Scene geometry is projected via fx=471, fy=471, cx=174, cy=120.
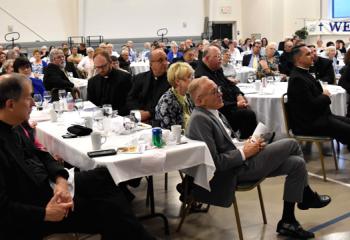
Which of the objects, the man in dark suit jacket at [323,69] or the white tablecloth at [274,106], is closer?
the white tablecloth at [274,106]

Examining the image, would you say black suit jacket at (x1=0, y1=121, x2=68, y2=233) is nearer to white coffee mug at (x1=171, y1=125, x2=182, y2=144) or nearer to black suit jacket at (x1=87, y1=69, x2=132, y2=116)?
white coffee mug at (x1=171, y1=125, x2=182, y2=144)

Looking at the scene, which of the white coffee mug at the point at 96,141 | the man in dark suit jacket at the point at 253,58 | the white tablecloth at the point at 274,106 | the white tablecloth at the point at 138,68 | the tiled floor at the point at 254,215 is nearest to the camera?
the white coffee mug at the point at 96,141

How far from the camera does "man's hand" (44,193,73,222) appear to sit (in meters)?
2.28

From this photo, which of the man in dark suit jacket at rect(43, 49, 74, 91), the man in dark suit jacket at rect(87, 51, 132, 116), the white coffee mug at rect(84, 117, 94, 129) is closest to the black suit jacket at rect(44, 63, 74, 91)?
the man in dark suit jacket at rect(43, 49, 74, 91)

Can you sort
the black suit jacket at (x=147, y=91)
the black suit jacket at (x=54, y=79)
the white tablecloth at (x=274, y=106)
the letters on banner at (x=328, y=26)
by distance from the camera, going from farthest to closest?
the letters on banner at (x=328, y=26) < the black suit jacket at (x=54, y=79) < the white tablecloth at (x=274, y=106) < the black suit jacket at (x=147, y=91)

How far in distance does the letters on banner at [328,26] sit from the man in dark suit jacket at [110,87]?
14.5 metres

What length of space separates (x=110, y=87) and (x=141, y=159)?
2421 millimetres

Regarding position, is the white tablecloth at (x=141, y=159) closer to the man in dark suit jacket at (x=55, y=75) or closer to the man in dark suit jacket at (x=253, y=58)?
the man in dark suit jacket at (x=55, y=75)

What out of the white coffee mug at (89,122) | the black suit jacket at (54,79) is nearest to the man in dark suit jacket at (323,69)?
the black suit jacket at (54,79)

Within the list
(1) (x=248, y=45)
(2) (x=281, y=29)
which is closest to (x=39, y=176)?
(1) (x=248, y=45)

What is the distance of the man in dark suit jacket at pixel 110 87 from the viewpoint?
508 centimetres

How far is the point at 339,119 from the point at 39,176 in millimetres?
3372

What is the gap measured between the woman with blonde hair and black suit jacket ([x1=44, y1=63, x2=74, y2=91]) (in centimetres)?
358

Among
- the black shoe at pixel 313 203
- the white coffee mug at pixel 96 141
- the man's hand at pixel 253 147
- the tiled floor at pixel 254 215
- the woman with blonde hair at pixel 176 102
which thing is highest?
the woman with blonde hair at pixel 176 102
